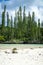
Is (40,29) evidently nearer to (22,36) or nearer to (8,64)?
(22,36)

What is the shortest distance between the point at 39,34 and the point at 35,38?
373 centimetres

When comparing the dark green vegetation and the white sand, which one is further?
the dark green vegetation

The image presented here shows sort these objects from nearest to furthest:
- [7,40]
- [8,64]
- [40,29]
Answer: [8,64]
[7,40]
[40,29]

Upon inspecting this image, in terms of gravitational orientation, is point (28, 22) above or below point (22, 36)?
above

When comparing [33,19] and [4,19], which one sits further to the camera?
[33,19]

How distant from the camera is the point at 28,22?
400 feet

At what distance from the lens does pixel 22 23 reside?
117250 mm

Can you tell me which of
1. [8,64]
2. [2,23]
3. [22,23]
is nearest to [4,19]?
[2,23]

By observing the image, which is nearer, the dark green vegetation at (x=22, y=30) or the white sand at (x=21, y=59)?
the white sand at (x=21, y=59)

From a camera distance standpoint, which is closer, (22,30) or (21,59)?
(21,59)

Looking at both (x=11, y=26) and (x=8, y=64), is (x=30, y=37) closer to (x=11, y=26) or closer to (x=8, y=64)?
(x=11, y=26)

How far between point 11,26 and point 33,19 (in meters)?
13.6

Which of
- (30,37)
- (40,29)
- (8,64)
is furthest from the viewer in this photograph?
(40,29)

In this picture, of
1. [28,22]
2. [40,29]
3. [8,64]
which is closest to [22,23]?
[28,22]
